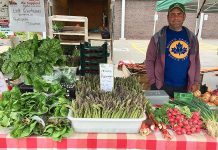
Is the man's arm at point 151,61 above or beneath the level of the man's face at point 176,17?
beneath

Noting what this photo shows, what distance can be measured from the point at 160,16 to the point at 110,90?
1734 centimetres

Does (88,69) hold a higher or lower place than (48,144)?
higher

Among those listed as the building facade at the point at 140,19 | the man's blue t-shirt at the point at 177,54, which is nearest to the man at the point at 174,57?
the man's blue t-shirt at the point at 177,54

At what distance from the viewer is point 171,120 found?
179 cm

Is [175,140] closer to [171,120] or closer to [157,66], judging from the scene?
[171,120]

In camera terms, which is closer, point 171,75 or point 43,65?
point 43,65

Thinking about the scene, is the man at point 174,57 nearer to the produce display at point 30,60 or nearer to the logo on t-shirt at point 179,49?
the logo on t-shirt at point 179,49

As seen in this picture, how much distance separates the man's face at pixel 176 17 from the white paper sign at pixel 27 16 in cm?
162

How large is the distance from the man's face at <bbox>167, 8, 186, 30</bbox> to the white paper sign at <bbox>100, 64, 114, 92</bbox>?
4.56 ft

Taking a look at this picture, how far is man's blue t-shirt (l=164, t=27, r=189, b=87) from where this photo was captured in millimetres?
2975

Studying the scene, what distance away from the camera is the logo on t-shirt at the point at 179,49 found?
2.97m

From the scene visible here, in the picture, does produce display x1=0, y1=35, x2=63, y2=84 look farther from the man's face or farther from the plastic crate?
the man's face

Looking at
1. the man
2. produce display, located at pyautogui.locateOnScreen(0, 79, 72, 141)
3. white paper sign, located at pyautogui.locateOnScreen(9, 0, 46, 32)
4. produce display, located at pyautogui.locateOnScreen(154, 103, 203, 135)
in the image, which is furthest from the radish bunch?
white paper sign, located at pyautogui.locateOnScreen(9, 0, 46, 32)

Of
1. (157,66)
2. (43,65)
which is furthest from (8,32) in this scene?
(157,66)
